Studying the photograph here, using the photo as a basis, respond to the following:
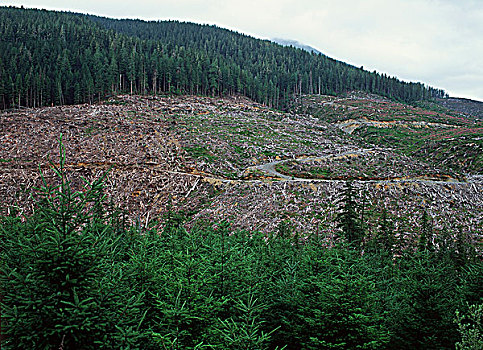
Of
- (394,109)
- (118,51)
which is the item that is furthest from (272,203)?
(394,109)

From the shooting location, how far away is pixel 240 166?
53.2m

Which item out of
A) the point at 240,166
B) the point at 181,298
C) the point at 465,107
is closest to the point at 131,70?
the point at 240,166

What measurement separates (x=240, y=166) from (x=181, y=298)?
4464 centimetres

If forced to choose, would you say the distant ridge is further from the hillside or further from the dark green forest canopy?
the hillside

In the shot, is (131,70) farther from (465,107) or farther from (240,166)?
(465,107)

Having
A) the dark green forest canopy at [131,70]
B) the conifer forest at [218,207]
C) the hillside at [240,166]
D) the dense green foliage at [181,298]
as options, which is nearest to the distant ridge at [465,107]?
the dark green forest canopy at [131,70]

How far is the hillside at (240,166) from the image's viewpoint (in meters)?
39.1

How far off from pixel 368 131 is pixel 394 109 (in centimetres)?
3194

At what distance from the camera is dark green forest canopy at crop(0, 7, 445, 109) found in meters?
82.2

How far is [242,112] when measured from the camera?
86375 millimetres

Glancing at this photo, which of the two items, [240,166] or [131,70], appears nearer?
[240,166]

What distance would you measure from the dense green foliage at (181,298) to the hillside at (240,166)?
1965 centimetres

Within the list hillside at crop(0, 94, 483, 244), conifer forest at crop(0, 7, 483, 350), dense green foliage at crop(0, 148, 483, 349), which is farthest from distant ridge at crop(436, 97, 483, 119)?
dense green foliage at crop(0, 148, 483, 349)

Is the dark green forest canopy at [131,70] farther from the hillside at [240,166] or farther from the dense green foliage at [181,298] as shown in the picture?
the dense green foliage at [181,298]
